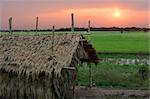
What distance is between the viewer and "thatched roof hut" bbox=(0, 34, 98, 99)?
15219 mm

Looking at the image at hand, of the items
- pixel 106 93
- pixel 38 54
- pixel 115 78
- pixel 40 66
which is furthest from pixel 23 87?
pixel 115 78

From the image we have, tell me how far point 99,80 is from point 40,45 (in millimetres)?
6404

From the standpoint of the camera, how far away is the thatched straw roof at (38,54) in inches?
597

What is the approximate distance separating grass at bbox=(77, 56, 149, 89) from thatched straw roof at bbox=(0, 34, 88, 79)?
4.22m

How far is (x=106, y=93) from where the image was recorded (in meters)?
18.5

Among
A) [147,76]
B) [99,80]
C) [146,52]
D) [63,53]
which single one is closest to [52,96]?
[63,53]

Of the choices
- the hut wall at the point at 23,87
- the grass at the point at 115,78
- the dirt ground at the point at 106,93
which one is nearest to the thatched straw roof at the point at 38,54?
the hut wall at the point at 23,87

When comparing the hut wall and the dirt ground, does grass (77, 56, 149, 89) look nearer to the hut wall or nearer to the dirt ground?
the dirt ground

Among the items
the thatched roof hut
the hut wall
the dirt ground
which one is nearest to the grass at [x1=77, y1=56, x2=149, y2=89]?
the dirt ground

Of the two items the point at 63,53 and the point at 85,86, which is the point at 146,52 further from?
the point at 63,53

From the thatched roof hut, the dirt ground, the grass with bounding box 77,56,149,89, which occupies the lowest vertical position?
the dirt ground

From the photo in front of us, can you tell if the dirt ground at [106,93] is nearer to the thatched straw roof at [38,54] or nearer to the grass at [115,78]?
the grass at [115,78]

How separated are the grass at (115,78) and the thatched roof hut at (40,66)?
15.3 feet

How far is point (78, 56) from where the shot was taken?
16.7 metres
